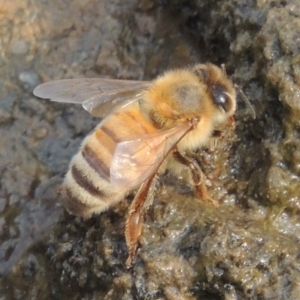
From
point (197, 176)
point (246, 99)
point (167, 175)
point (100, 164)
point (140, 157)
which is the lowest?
point (167, 175)

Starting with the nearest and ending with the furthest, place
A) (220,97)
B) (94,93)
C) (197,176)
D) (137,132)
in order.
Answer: (137,132) → (220,97) → (197,176) → (94,93)

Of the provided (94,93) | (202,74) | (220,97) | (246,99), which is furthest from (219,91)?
(94,93)

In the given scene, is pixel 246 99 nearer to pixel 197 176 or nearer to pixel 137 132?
pixel 197 176

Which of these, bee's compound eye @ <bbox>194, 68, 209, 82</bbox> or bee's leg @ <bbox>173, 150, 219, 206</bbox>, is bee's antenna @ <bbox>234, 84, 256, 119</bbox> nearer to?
bee's compound eye @ <bbox>194, 68, 209, 82</bbox>

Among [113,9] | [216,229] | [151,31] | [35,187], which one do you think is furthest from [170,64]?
[216,229]

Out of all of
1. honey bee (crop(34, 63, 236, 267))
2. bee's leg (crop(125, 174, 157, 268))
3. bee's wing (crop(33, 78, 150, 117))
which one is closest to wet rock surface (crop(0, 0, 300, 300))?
bee's leg (crop(125, 174, 157, 268))

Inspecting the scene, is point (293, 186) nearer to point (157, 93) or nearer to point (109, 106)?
point (157, 93)
